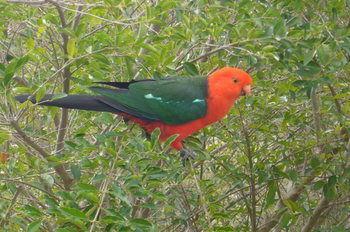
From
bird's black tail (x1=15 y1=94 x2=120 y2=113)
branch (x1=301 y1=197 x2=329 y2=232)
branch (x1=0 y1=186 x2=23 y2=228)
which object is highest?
bird's black tail (x1=15 y1=94 x2=120 y2=113)

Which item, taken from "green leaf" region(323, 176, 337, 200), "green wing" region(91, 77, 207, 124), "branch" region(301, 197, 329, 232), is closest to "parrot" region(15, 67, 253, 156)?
"green wing" region(91, 77, 207, 124)

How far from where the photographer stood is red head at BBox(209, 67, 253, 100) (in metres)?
2.76

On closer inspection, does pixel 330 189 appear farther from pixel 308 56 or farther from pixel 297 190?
pixel 308 56

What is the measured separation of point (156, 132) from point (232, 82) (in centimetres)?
69

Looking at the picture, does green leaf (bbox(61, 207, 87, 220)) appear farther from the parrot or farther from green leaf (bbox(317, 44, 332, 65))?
green leaf (bbox(317, 44, 332, 65))

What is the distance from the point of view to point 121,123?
3084mm

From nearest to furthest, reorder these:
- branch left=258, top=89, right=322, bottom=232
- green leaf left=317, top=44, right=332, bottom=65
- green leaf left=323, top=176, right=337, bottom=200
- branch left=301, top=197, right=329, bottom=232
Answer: green leaf left=317, top=44, right=332, bottom=65
green leaf left=323, top=176, right=337, bottom=200
branch left=258, top=89, right=322, bottom=232
branch left=301, top=197, right=329, bottom=232

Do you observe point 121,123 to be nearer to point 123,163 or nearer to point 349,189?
point 123,163

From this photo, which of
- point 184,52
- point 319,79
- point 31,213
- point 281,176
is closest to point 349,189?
point 281,176

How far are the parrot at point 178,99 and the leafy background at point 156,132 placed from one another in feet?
0.24

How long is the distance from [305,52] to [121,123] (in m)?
1.05

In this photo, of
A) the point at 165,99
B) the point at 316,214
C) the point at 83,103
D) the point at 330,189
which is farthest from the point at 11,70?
the point at 316,214

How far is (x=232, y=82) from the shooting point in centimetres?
276

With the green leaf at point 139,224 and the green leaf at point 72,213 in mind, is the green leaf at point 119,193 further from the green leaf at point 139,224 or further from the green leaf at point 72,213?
the green leaf at point 72,213
